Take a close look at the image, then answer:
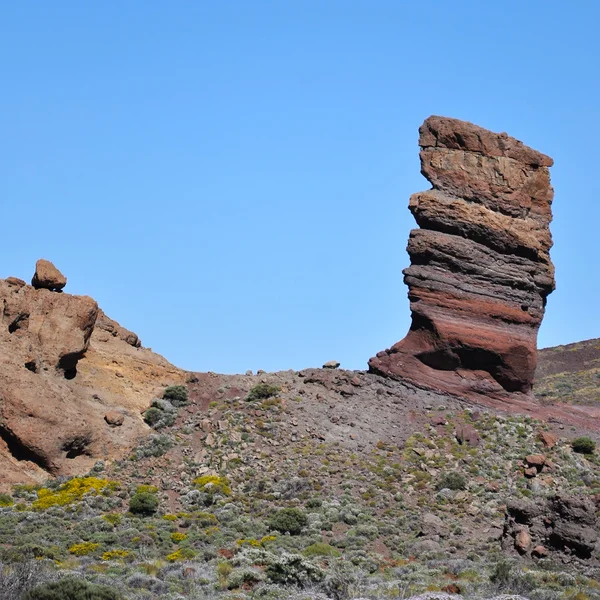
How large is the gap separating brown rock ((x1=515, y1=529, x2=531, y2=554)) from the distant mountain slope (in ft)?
109

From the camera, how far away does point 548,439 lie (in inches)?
1967

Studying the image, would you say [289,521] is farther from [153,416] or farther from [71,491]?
[153,416]

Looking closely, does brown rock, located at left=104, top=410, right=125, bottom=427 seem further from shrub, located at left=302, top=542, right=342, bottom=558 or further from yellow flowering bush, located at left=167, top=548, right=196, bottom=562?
shrub, located at left=302, top=542, right=342, bottom=558

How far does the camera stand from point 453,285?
5366 cm

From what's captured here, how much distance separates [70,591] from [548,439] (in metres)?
29.5

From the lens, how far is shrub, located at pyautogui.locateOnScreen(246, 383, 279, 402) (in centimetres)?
5194

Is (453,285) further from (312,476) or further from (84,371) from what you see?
(84,371)

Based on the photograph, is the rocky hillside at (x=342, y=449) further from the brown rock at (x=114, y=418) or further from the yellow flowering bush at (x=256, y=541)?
the yellow flowering bush at (x=256, y=541)

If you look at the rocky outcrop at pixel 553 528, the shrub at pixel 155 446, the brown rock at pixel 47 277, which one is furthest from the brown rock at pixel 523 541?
the brown rock at pixel 47 277

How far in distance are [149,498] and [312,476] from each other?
702 centimetres

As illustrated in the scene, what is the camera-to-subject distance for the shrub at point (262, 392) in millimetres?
51938

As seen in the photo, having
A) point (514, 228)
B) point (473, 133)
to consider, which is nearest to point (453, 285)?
point (514, 228)

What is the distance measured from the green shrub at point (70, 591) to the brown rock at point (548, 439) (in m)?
27.9

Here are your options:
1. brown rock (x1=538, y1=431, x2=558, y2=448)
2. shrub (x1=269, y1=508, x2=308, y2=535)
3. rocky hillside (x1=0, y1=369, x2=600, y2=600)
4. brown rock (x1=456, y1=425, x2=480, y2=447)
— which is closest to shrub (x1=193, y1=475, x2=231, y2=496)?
rocky hillside (x1=0, y1=369, x2=600, y2=600)
